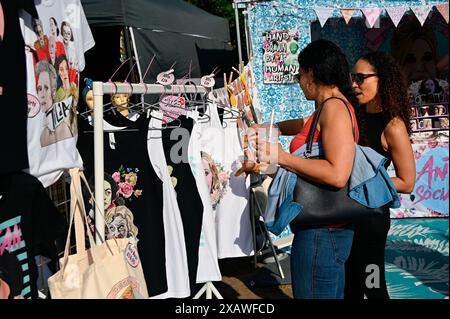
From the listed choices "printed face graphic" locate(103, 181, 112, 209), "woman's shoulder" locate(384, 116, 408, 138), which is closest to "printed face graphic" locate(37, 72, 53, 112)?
"printed face graphic" locate(103, 181, 112, 209)

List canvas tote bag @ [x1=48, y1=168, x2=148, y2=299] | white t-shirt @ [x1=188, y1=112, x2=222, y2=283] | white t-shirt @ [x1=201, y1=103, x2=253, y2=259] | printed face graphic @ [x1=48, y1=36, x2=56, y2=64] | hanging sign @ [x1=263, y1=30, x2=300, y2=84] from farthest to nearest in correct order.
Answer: hanging sign @ [x1=263, y1=30, x2=300, y2=84], white t-shirt @ [x1=201, y1=103, x2=253, y2=259], white t-shirt @ [x1=188, y1=112, x2=222, y2=283], printed face graphic @ [x1=48, y1=36, x2=56, y2=64], canvas tote bag @ [x1=48, y1=168, x2=148, y2=299]

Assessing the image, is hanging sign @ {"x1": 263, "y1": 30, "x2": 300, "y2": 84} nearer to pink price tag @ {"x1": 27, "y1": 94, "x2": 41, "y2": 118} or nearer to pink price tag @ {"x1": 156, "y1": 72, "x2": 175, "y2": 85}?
pink price tag @ {"x1": 156, "y1": 72, "x2": 175, "y2": 85}

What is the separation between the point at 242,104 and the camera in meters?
4.76

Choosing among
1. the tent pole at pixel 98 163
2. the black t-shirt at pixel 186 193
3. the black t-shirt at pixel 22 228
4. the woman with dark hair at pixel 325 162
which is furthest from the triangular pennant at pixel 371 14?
the black t-shirt at pixel 22 228

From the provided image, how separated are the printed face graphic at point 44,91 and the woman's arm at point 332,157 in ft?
3.43

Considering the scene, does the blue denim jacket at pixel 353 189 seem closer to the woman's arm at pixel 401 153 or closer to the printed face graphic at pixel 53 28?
the woman's arm at pixel 401 153

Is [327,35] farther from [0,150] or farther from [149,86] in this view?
[0,150]

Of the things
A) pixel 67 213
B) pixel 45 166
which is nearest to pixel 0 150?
pixel 45 166

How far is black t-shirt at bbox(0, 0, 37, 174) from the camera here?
2.07 m

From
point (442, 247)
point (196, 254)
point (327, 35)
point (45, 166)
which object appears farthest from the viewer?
point (327, 35)

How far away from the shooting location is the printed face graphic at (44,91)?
7.61 feet

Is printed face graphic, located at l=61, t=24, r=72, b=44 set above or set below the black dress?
above

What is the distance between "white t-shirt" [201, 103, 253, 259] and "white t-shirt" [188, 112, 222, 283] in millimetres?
614
